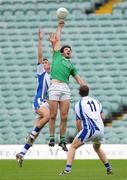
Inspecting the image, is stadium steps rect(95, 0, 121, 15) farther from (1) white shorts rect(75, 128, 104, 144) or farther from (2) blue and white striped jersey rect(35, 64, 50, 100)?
(1) white shorts rect(75, 128, 104, 144)

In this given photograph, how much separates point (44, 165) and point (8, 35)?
36.3ft

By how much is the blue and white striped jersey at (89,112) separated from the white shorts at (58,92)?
1800mm

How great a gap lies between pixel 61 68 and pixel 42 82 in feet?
3.98

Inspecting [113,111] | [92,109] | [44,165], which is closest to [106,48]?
[113,111]

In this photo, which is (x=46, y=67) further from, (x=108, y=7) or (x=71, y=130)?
(x=108, y=7)

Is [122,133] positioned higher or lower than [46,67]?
lower

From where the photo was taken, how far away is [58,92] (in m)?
16.8

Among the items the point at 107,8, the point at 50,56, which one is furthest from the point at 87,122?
the point at 107,8

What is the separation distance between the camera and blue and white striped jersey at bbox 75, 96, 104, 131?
1504cm

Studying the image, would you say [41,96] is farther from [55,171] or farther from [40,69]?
[55,171]

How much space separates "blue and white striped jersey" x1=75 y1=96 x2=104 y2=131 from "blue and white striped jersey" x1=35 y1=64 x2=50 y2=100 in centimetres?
277

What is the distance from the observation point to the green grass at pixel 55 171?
14.7 meters

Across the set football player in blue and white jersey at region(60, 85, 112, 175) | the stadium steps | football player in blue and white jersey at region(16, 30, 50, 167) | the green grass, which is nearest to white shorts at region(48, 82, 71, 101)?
football player in blue and white jersey at region(16, 30, 50, 167)

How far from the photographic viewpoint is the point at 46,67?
17906mm
